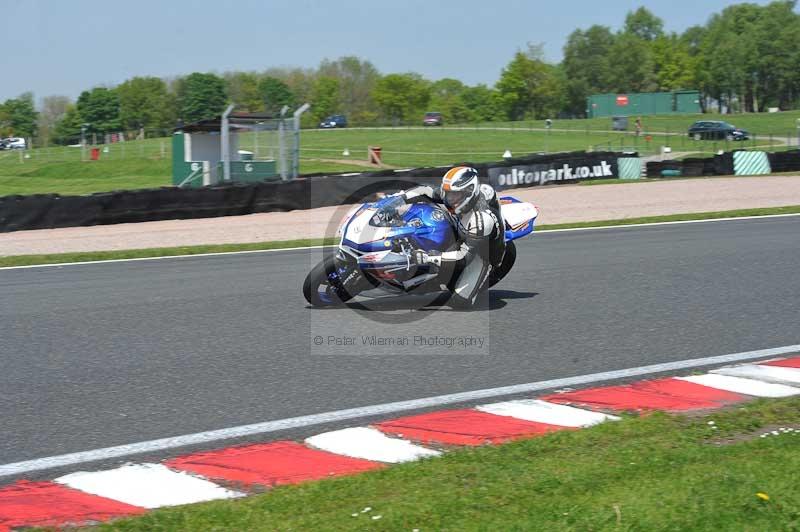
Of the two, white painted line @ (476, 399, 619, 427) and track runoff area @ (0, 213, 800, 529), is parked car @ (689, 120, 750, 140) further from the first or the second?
white painted line @ (476, 399, 619, 427)

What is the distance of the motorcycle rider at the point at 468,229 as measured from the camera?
337 inches

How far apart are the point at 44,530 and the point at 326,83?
427 ft

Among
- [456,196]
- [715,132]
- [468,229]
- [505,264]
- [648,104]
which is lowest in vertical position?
[505,264]

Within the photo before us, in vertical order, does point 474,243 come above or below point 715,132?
below

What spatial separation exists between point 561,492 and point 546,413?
1506 millimetres

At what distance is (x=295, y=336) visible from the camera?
26.6 feet

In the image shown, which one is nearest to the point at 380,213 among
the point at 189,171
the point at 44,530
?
the point at 44,530

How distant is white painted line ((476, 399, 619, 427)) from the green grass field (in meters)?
24.5

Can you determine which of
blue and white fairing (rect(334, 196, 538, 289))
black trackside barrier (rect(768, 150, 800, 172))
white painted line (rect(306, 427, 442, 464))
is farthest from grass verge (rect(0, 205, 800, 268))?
black trackside barrier (rect(768, 150, 800, 172))

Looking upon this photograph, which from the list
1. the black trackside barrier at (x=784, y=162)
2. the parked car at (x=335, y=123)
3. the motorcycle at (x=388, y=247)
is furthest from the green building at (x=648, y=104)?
the motorcycle at (x=388, y=247)

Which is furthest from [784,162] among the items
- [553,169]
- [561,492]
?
[561,492]

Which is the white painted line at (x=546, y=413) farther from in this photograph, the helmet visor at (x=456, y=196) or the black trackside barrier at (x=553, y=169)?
the black trackside barrier at (x=553, y=169)

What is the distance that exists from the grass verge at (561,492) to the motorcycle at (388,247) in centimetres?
344

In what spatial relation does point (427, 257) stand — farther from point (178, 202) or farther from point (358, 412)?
point (178, 202)
